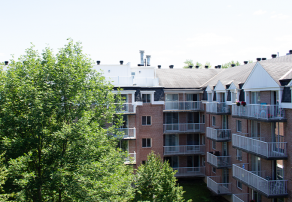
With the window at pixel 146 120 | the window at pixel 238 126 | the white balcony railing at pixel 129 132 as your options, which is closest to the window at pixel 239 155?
the window at pixel 238 126

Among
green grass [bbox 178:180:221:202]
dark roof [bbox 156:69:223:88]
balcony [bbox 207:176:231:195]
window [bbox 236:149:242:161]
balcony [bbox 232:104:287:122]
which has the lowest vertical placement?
green grass [bbox 178:180:221:202]

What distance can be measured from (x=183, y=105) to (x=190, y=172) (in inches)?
354

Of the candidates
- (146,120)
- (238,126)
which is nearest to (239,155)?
(238,126)

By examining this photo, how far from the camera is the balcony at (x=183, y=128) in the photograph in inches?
1350

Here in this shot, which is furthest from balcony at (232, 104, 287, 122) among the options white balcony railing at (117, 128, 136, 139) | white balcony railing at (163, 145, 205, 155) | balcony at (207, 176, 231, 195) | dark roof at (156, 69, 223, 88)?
dark roof at (156, 69, 223, 88)

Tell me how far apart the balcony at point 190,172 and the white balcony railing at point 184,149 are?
85.1 inches

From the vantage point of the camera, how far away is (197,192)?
31.5m

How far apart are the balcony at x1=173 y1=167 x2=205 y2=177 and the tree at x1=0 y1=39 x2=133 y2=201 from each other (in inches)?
625

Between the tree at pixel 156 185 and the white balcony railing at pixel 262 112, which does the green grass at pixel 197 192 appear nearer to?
the tree at pixel 156 185

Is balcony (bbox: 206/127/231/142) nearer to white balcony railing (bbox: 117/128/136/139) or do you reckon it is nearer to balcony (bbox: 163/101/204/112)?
balcony (bbox: 163/101/204/112)

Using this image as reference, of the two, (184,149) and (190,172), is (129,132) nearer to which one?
(184,149)

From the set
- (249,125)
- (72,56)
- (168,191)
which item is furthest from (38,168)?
(249,125)

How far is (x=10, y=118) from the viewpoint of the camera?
17.3 meters

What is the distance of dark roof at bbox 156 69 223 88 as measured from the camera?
3591 centimetres
